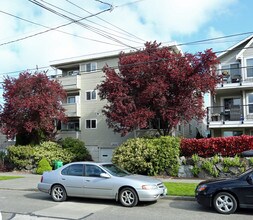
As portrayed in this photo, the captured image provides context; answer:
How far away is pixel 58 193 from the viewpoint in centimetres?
1157

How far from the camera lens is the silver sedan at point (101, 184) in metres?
10.4

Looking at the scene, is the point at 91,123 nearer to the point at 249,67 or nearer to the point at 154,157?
the point at 154,157

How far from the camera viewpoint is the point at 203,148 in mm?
19188

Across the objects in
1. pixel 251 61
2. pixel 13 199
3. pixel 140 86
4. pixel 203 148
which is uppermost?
pixel 251 61

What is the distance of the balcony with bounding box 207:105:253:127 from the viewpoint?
25028 millimetres

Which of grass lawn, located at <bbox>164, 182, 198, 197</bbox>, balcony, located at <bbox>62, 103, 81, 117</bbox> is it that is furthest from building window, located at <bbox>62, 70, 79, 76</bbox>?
grass lawn, located at <bbox>164, 182, 198, 197</bbox>

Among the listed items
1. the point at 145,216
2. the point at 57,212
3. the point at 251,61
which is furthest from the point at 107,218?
the point at 251,61

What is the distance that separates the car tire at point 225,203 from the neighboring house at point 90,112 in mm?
19047

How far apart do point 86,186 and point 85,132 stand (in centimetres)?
1988

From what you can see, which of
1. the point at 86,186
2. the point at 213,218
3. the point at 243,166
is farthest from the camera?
the point at 243,166

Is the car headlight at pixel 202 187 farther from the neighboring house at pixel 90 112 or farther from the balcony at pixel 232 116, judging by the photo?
the neighboring house at pixel 90 112

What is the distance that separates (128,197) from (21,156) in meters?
15.9

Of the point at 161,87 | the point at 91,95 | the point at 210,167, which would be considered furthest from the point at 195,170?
the point at 91,95

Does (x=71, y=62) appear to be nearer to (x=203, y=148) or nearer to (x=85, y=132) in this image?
(x=85, y=132)
